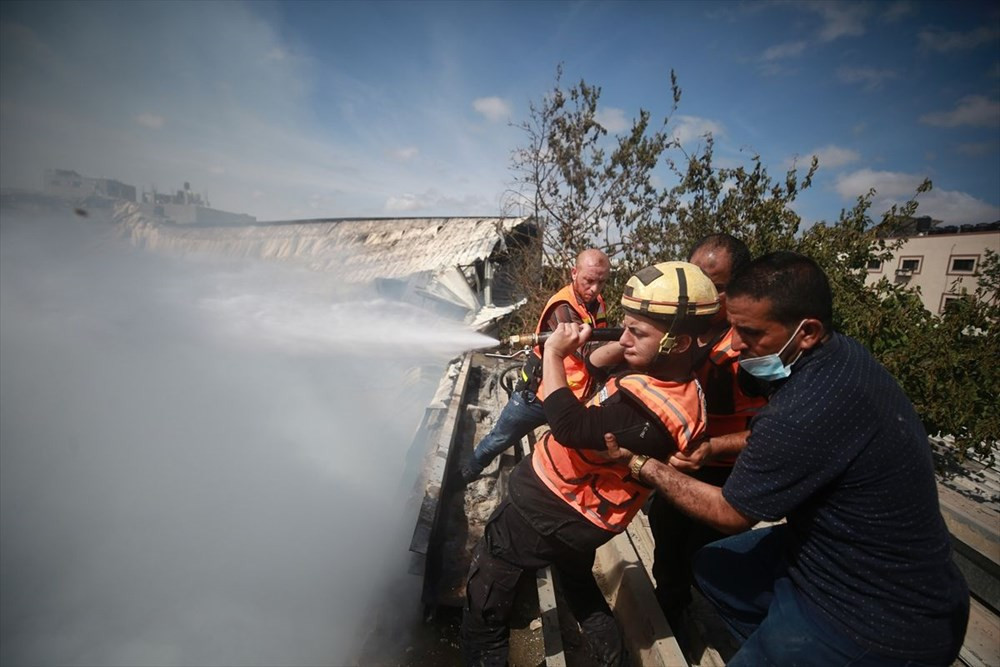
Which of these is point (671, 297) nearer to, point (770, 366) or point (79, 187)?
point (770, 366)

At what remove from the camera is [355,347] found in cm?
1086

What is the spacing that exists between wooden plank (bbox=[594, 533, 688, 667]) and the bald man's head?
6.65 ft

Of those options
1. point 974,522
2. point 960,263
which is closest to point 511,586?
point 974,522

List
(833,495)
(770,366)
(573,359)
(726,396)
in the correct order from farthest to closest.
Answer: (573,359)
(726,396)
(770,366)
(833,495)

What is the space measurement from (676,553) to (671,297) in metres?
1.88

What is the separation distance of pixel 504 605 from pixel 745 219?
634 centimetres

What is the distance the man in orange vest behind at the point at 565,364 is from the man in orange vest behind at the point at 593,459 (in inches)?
51.2

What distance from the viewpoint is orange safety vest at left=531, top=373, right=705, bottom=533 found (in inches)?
68.1

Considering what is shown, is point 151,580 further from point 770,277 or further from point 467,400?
point 770,277

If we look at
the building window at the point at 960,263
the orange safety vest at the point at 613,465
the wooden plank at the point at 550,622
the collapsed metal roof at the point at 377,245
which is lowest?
the wooden plank at the point at 550,622

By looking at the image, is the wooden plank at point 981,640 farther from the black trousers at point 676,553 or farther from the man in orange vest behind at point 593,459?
the man in orange vest behind at point 593,459

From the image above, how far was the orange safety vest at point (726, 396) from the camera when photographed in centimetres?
235

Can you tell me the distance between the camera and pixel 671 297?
1.74m

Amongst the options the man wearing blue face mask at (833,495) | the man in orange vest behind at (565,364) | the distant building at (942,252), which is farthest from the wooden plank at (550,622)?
the distant building at (942,252)
